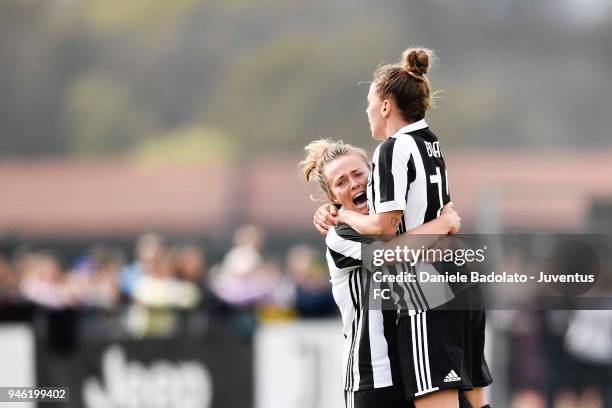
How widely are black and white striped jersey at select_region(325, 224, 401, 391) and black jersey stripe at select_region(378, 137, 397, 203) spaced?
0.26 m

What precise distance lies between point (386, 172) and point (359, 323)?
2.27 feet

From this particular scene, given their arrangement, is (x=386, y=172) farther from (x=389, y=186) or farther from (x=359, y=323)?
(x=359, y=323)

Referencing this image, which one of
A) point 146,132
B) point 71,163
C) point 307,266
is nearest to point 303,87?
point 146,132

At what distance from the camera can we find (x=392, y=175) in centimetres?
500

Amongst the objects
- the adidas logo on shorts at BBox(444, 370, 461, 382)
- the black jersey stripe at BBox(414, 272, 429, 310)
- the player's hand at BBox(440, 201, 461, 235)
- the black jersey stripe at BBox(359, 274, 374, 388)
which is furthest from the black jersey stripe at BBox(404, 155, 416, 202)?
the adidas logo on shorts at BBox(444, 370, 461, 382)

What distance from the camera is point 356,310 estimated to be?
5.29 meters

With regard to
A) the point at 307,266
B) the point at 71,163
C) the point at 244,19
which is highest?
the point at 244,19

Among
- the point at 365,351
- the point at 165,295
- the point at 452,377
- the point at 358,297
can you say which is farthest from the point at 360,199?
the point at 165,295

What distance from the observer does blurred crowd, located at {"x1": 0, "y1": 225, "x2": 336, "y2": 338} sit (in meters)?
11.0

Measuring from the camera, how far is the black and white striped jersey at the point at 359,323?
518 centimetres

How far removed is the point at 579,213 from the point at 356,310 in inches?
272

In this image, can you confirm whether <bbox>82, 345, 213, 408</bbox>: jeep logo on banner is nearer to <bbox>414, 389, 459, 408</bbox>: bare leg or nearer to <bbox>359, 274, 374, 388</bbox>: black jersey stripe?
<bbox>359, 274, 374, 388</bbox>: black jersey stripe

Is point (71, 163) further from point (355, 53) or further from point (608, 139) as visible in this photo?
point (608, 139)

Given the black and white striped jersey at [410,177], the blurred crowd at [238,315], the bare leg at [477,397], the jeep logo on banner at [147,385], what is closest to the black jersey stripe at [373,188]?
the black and white striped jersey at [410,177]
